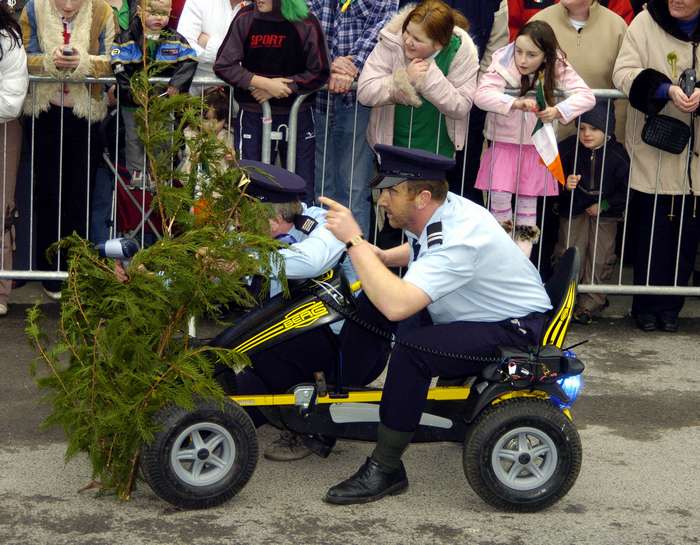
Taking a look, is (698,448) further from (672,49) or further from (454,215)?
(672,49)

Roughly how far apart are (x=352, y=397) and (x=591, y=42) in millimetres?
3924

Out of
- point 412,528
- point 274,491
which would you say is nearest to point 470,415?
point 412,528

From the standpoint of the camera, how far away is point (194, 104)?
5.65m

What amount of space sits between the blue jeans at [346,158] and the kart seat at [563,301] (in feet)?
9.65

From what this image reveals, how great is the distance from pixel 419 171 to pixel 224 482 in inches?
59.5

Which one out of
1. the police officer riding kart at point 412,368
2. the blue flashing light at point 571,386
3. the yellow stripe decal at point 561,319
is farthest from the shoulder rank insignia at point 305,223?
the blue flashing light at point 571,386

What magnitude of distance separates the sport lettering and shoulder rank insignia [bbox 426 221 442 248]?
3.01m

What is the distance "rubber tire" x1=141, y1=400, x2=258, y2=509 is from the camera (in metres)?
5.36

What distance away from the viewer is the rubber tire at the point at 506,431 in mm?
5469

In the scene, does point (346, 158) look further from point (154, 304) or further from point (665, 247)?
point (154, 304)

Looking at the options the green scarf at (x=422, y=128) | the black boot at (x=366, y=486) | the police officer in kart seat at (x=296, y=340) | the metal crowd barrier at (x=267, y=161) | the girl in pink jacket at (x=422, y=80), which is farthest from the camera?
the green scarf at (x=422, y=128)

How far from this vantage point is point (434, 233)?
5570 mm

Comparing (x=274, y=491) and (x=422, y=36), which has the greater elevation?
(x=422, y=36)

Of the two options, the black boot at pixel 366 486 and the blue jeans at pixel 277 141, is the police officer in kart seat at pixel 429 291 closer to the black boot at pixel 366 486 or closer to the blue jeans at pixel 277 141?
the black boot at pixel 366 486
